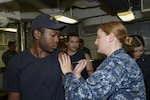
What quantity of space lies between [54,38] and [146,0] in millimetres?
1998

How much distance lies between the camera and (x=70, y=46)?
285 cm

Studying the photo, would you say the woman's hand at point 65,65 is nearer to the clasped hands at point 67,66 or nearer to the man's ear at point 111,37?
the clasped hands at point 67,66

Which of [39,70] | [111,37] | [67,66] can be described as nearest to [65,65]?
[67,66]

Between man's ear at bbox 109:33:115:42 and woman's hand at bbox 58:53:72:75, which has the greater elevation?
man's ear at bbox 109:33:115:42

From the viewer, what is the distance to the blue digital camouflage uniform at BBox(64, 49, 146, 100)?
122 cm

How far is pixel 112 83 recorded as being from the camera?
4.01 ft

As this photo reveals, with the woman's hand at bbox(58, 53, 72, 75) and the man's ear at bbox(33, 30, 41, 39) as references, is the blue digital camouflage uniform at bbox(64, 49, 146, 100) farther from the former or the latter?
the man's ear at bbox(33, 30, 41, 39)

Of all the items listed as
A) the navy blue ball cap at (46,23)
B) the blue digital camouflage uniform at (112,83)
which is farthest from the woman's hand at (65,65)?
the navy blue ball cap at (46,23)

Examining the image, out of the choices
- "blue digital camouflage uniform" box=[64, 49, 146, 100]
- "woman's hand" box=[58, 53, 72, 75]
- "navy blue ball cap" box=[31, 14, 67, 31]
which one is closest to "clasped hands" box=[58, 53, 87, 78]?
"woman's hand" box=[58, 53, 72, 75]

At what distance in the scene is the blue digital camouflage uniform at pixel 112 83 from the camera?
4.02ft

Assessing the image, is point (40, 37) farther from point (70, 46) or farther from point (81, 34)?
point (81, 34)

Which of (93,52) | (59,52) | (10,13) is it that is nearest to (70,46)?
(10,13)

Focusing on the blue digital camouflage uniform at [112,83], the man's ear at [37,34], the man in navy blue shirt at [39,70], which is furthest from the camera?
the man's ear at [37,34]

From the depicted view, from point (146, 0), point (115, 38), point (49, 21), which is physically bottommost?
point (115, 38)
